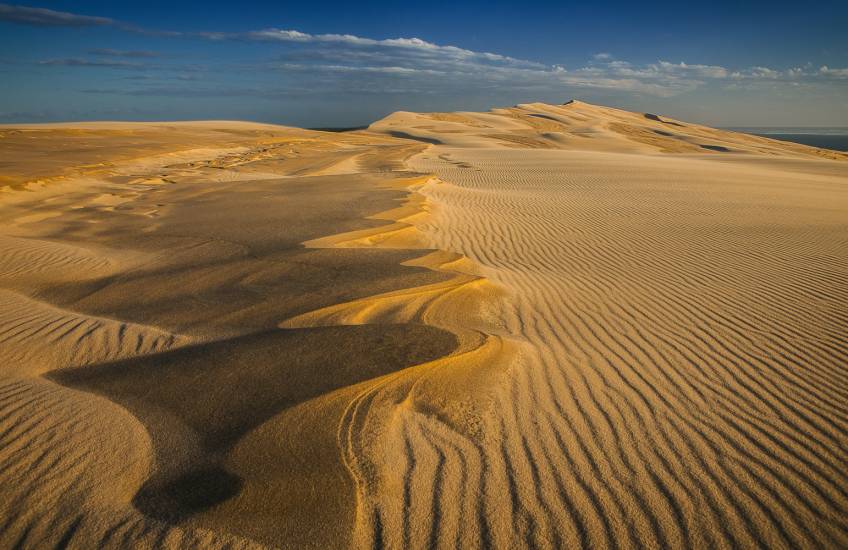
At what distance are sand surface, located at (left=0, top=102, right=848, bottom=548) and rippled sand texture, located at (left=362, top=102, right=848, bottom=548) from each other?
0.06 ft

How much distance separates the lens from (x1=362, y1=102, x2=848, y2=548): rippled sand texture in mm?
2619

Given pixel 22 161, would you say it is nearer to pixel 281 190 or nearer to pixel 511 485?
pixel 281 190

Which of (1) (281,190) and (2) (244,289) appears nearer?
(2) (244,289)

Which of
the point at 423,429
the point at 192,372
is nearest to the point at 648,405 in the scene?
the point at 423,429

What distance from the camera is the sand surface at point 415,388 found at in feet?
8.42

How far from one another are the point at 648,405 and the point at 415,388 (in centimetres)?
185

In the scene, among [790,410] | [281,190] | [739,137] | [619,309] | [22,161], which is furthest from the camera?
[739,137]

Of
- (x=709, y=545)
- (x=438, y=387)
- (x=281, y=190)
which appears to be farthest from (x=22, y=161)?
(x=709, y=545)

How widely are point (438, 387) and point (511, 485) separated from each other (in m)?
1.03

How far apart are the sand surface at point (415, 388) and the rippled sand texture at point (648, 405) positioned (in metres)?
0.02

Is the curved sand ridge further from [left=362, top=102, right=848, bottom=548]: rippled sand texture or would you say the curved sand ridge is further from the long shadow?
the long shadow

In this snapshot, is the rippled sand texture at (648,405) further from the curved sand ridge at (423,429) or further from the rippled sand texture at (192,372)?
the rippled sand texture at (192,372)

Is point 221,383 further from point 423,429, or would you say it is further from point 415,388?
point 423,429

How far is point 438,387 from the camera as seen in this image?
12.1 ft
